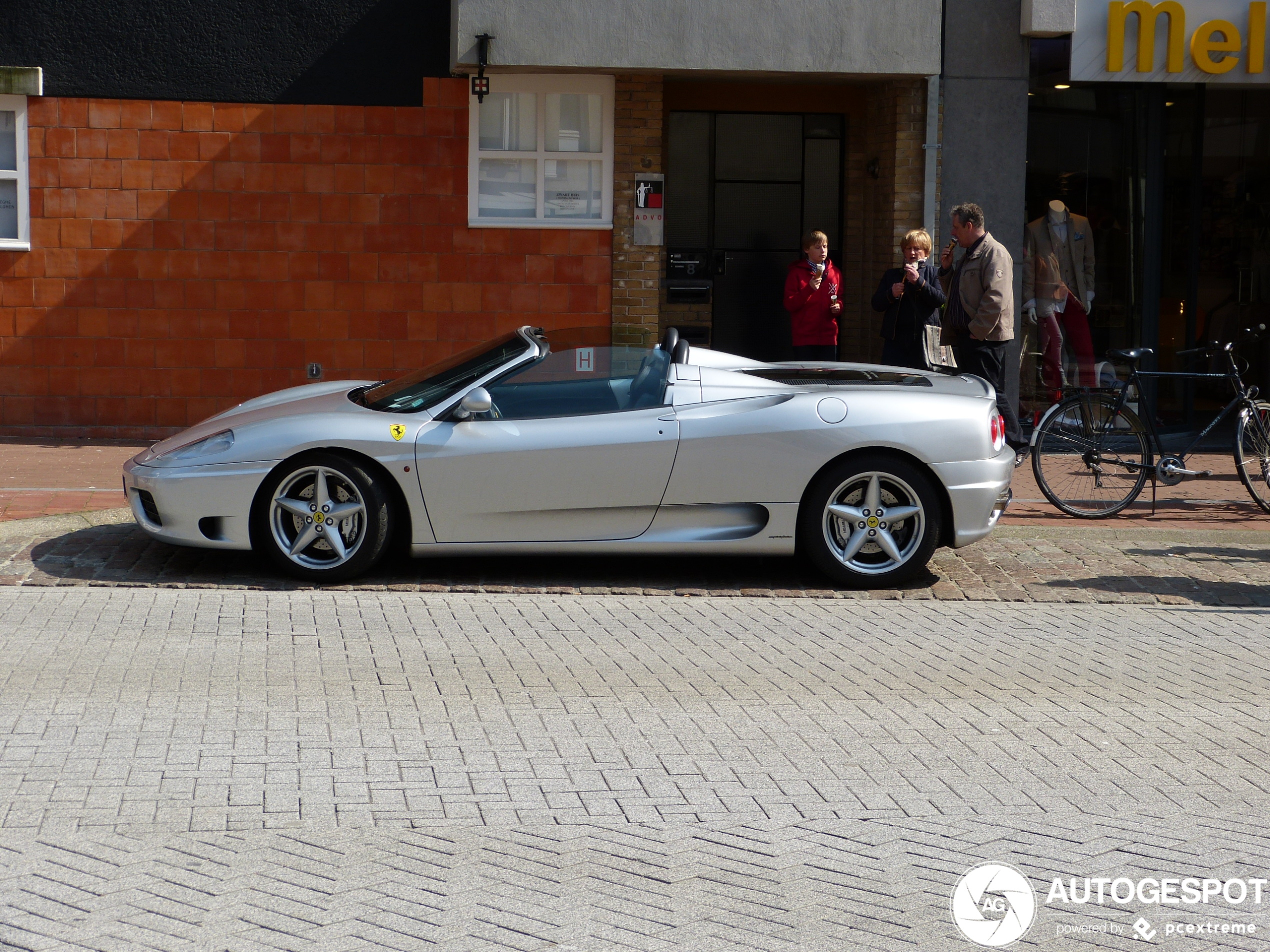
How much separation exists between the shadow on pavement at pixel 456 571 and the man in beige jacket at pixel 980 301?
2944 mm

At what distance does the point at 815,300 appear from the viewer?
1246cm

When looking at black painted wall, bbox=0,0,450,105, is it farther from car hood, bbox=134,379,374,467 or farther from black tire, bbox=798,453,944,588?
black tire, bbox=798,453,944,588

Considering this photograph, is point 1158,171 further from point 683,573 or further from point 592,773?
point 592,773

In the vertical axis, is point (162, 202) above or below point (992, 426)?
above

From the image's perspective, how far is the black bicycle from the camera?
32.9 feet

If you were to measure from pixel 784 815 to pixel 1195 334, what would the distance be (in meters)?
11.3

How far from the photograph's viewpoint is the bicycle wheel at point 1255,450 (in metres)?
10.4

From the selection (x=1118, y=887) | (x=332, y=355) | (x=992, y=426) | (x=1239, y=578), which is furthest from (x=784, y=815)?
(x=332, y=355)

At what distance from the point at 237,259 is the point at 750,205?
16.6ft

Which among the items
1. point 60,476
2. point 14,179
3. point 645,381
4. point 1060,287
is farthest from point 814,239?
point 14,179

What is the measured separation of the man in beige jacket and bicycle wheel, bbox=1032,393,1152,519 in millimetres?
426

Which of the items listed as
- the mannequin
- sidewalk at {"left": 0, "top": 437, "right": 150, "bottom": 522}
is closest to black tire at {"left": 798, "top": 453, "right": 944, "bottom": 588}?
sidewalk at {"left": 0, "top": 437, "right": 150, "bottom": 522}

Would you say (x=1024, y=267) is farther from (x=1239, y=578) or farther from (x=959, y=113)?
(x=1239, y=578)

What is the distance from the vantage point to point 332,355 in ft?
43.4
